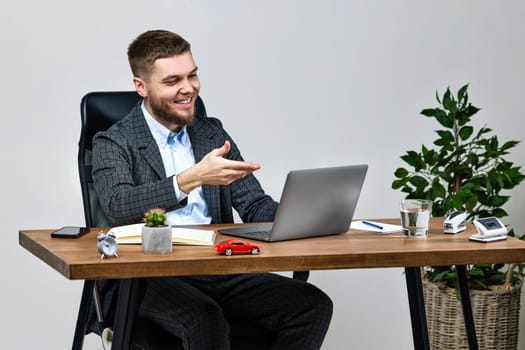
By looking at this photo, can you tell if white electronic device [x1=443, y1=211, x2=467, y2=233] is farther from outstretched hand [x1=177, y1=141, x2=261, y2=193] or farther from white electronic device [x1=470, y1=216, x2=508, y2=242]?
outstretched hand [x1=177, y1=141, x2=261, y2=193]

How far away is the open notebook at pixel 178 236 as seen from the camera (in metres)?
2.12

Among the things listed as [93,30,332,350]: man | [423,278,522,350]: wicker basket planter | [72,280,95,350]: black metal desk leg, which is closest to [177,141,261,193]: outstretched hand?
[93,30,332,350]: man

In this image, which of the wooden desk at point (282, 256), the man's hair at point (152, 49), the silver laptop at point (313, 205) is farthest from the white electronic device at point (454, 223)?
the man's hair at point (152, 49)

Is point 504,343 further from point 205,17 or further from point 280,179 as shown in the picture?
point 205,17

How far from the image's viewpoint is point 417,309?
8.57 feet

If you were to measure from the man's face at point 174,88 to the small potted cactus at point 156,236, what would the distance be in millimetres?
719

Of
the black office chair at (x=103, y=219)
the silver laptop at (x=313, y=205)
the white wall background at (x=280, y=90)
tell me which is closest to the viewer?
the silver laptop at (x=313, y=205)

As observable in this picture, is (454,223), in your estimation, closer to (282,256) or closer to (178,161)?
(282,256)

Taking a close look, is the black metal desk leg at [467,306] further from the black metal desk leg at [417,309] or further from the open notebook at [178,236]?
the open notebook at [178,236]

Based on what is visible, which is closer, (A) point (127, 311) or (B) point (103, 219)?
(A) point (127, 311)

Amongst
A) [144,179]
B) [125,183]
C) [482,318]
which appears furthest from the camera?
[482,318]

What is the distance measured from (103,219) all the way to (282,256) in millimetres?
895

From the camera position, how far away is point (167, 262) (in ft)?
6.24

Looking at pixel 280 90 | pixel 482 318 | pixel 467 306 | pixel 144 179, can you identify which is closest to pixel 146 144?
pixel 144 179
